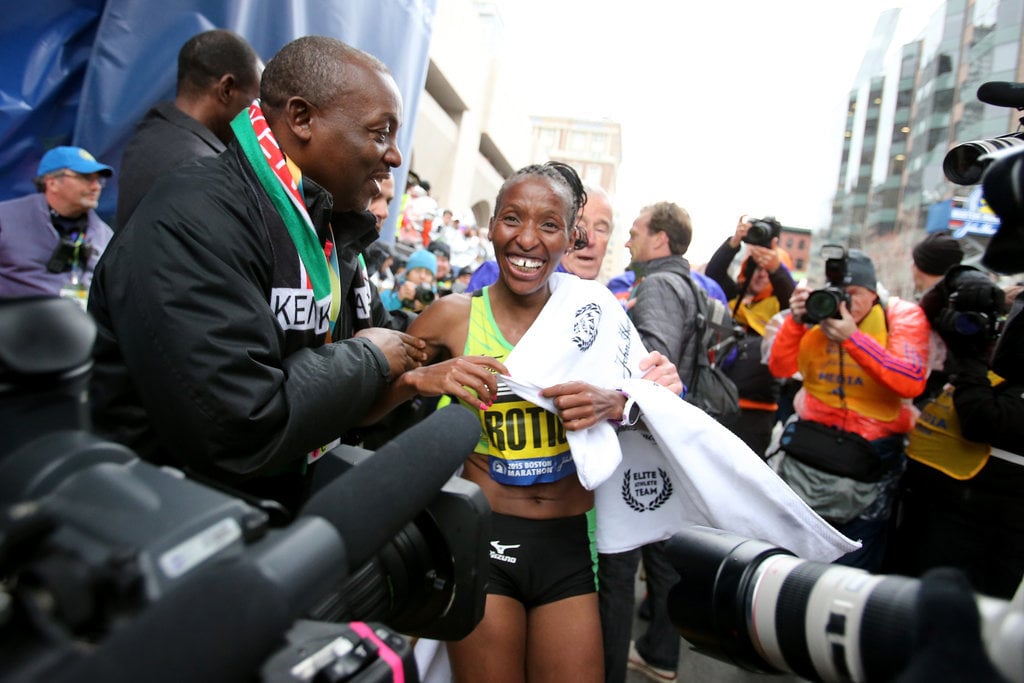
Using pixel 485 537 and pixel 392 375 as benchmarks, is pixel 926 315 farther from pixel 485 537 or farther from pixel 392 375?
pixel 485 537

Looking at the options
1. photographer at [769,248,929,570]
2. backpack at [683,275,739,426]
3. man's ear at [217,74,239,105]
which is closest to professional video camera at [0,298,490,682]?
man's ear at [217,74,239,105]

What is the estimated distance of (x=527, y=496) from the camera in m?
2.12

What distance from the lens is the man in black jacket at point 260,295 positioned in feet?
4.19

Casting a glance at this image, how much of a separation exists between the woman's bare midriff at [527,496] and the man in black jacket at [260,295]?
52 cm

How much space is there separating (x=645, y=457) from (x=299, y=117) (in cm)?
158

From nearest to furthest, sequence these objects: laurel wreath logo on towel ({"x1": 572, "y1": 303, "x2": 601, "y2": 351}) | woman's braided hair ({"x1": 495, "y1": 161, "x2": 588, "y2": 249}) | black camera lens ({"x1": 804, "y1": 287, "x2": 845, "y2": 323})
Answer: laurel wreath logo on towel ({"x1": 572, "y1": 303, "x2": 601, "y2": 351}) < woman's braided hair ({"x1": 495, "y1": 161, "x2": 588, "y2": 249}) < black camera lens ({"x1": 804, "y1": 287, "x2": 845, "y2": 323})

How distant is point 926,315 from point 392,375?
327 centimetres

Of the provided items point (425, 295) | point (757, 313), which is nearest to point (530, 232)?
point (425, 295)

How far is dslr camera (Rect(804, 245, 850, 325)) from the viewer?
3146 mm

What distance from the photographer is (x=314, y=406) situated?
4.67 feet

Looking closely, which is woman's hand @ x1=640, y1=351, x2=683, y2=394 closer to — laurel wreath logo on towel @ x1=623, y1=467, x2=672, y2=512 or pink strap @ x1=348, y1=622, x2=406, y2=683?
laurel wreath logo on towel @ x1=623, y1=467, x2=672, y2=512

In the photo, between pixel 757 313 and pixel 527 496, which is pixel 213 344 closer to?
pixel 527 496

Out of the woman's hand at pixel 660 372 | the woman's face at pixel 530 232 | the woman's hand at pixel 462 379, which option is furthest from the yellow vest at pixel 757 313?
the woman's hand at pixel 462 379

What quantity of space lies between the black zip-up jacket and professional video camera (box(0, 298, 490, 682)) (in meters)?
0.63
